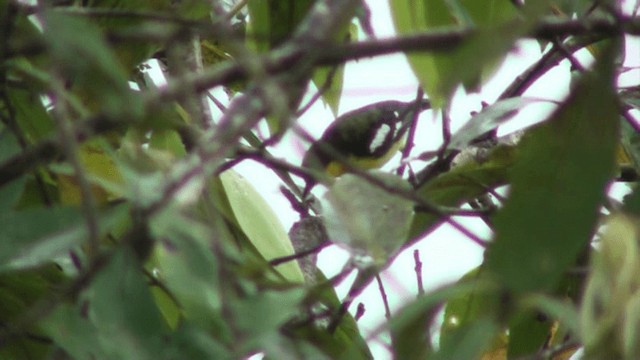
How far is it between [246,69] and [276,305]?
0.43ft

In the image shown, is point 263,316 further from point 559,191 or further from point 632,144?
point 632,144

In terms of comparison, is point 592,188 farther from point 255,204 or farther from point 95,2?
point 95,2

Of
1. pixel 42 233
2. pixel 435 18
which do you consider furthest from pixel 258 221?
pixel 42 233

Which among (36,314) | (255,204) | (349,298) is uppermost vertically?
(255,204)

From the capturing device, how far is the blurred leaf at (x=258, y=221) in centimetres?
105

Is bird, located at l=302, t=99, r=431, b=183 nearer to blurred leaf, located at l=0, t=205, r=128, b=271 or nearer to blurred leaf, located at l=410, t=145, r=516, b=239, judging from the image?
blurred leaf, located at l=410, t=145, r=516, b=239

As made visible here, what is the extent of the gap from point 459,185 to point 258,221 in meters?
0.18

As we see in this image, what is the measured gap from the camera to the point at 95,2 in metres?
1.13

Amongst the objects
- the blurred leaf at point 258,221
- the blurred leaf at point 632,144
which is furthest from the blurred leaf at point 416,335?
the blurred leaf at point 632,144

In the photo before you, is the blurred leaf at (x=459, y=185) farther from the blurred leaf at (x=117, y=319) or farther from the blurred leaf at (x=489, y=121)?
the blurred leaf at (x=117, y=319)

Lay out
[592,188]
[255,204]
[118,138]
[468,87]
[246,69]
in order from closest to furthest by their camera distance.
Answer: [246,69] < [592,188] < [468,87] < [118,138] < [255,204]

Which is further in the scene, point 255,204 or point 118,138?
point 255,204

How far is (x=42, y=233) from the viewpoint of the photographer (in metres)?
0.61

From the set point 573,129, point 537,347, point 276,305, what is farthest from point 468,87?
point 537,347
